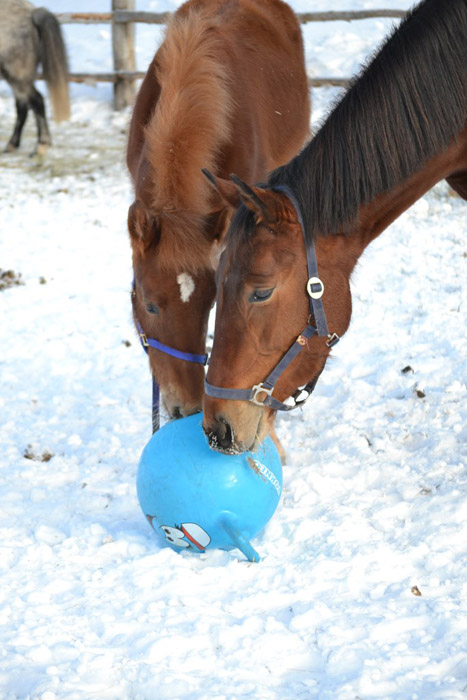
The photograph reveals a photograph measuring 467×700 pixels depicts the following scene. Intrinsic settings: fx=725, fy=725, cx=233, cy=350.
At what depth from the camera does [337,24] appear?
12078 millimetres

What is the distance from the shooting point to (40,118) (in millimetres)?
10062

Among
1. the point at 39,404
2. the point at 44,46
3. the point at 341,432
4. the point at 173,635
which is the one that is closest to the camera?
the point at 173,635

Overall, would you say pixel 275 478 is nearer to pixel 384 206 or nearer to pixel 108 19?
pixel 384 206

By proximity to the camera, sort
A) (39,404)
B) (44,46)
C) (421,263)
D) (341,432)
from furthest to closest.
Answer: (44,46)
(421,263)
(39,404)
(341,432)

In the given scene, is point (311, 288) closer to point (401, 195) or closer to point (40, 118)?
point (401, 195)

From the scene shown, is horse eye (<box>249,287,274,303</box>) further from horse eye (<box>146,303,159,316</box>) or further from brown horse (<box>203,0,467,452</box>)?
horse eye (<box>146,303,159,316</box>)

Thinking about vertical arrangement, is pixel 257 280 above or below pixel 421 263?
above

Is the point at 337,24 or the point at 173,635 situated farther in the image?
the point at 337,24

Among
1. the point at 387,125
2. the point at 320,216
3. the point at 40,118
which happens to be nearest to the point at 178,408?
the point at 320,216

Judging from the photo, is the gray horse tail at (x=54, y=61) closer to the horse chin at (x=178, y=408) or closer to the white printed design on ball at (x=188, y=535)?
the horse chin at (x=178, y=408)

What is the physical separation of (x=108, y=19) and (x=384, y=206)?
31.5ft

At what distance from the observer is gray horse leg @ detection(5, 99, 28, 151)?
10.1 meters

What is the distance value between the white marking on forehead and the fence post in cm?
892

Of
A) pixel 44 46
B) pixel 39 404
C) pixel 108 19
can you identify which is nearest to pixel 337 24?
pixel 108 19
